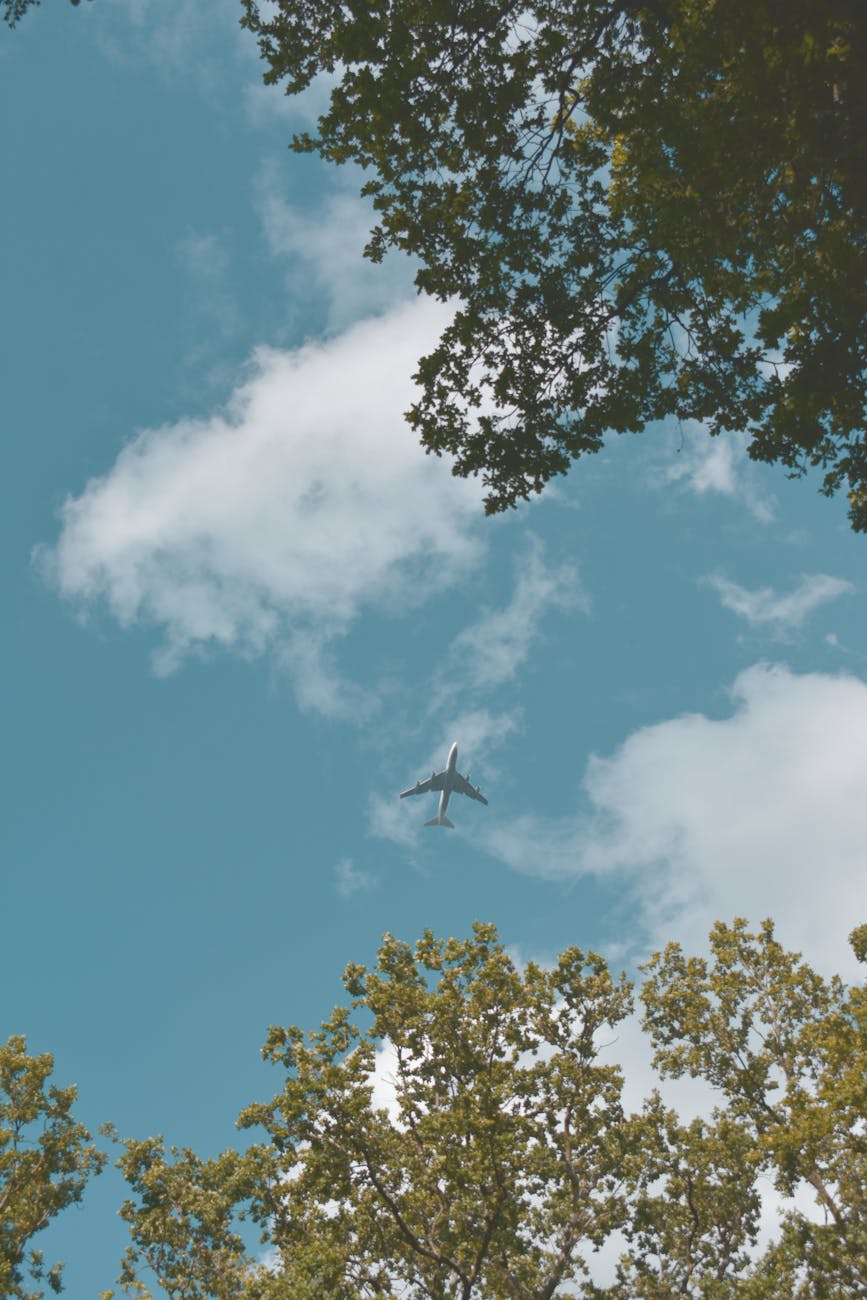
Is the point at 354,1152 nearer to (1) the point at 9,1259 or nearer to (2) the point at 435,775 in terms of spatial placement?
(1) the point at 9,1259

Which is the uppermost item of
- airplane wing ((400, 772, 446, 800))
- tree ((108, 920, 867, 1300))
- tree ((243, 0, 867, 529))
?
airplane wing ((400, 772, 446, 800))

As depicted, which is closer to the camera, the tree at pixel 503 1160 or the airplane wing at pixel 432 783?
the tree at pixel 503 1160

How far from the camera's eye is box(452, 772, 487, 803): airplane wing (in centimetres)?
6644

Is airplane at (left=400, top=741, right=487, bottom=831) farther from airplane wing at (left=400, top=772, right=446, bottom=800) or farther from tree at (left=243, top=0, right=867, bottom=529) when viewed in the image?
tree at (left=243, top=0, right=867, bottom=529)

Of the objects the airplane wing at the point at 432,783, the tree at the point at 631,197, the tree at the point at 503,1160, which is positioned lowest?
the tree at the point at 503,1160

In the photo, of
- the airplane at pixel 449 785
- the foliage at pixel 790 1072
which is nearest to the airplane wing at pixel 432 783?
the airplane at pixel 449 785

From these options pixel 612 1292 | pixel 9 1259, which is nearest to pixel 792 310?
pixel 612 1292

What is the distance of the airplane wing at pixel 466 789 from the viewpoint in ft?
218

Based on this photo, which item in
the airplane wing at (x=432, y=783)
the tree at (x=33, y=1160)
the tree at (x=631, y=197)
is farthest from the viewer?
the airplane wing at (x=432, y=783)

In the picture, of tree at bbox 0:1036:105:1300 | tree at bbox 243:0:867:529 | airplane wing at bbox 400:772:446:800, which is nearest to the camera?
tree at bbox 243:0:867:529

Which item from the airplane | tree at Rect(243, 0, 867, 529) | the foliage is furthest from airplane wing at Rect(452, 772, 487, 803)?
tree at Rect(243, 0, 867, 529)

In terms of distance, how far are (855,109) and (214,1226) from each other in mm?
24199

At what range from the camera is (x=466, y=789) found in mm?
67062

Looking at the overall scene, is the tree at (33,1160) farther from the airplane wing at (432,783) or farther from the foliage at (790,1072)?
the airplane wing at (432,783)
